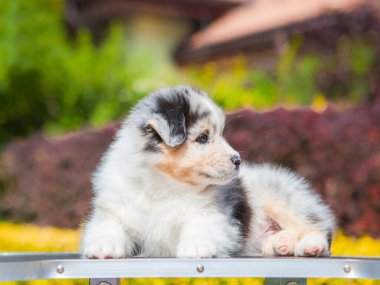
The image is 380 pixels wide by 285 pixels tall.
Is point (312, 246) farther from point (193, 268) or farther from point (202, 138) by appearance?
point (193, 268)

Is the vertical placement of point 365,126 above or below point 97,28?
below

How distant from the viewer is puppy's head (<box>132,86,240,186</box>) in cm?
359

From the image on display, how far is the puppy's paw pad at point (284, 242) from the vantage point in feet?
12.6

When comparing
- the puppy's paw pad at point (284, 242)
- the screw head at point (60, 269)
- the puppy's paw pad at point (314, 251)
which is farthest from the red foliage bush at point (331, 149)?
the screw head at point (60, 269)

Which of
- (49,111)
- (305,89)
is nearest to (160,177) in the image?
(305,89)

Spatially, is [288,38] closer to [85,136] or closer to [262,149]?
[85,136]

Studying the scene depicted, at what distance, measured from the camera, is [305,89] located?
43.7 ft

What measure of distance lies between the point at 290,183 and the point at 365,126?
4.26 m

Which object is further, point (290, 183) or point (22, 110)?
point (22, 110)

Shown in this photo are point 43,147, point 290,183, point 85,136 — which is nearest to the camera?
point 290,183

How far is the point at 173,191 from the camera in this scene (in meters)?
3.65

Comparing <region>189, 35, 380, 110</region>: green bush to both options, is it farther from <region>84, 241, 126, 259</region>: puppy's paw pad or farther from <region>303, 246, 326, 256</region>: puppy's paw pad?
<region>84, 241, 126, 259</region>: puppy's paw pad

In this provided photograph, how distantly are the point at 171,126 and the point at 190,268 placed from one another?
792 mm

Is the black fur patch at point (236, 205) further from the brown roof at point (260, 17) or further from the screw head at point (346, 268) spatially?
the brown roof at point (260, 17)
